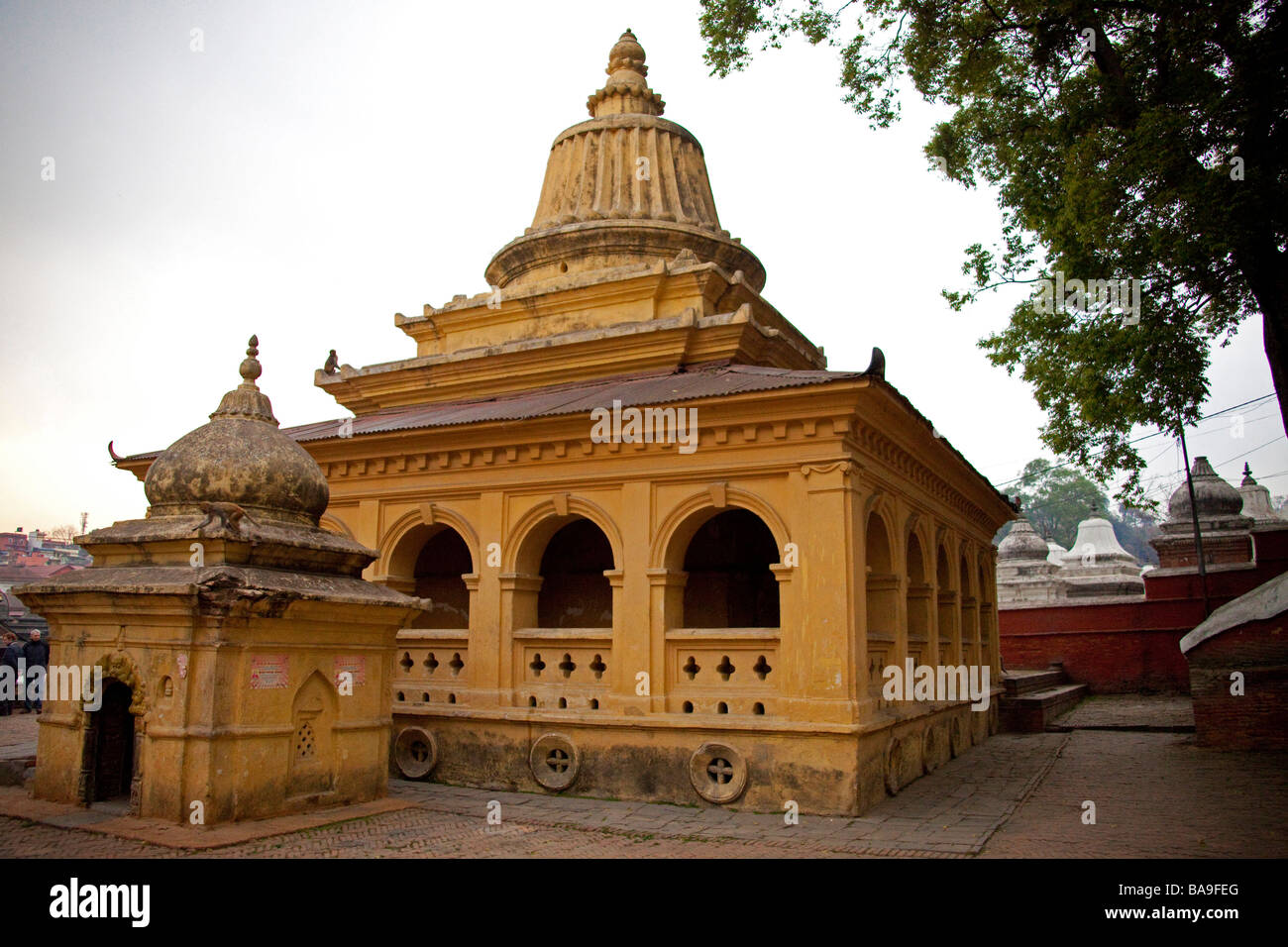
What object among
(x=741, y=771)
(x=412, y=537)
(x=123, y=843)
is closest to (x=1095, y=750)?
(x=741, y=771)

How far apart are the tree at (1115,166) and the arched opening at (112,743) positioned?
39.4 feet

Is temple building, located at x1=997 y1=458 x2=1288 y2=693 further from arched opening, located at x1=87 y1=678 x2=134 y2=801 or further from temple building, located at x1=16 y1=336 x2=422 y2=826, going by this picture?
arched opening, located at x1=87 y1=678 x2=134 y2=801

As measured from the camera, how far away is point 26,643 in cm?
2378

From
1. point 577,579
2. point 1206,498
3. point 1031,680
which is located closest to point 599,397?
point 577,579

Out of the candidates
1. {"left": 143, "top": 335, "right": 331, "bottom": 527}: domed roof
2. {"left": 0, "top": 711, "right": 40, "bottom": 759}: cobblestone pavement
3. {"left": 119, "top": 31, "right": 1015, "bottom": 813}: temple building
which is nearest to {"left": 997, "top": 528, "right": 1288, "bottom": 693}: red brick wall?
{"left": 119, "top": 31, "right": 1015, "bottom": 813}: temple building

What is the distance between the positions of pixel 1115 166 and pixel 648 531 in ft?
23.6

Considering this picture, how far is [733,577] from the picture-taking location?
1491 centimetres

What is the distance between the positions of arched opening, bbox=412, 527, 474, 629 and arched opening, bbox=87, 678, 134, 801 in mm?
5684

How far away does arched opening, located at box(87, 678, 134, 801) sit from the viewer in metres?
9.68

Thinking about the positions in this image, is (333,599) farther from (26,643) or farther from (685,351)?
(26,643)

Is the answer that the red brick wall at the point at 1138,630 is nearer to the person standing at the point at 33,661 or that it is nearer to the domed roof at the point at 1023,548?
the domed roof at the point at 1023,548

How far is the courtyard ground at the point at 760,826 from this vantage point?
8594 millimetres

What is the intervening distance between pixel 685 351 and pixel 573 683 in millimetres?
5374

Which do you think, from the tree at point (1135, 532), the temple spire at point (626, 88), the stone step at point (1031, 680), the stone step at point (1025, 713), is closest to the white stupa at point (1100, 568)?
the stone step at point (1031, 680)
